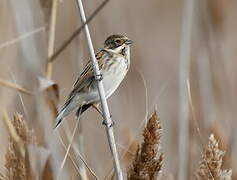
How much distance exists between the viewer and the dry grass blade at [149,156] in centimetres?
194

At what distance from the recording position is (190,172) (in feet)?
9.22

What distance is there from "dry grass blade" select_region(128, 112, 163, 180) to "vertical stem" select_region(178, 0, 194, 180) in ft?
2.00

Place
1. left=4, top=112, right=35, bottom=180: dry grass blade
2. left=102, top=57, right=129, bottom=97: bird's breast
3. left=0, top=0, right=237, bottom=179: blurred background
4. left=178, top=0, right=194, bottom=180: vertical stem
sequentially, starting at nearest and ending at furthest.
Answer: left=4, top=112, right=35, bottom=180: dry grass blade
left=0, top=0, right=237, bottom=179: blurred background
left=178, top=0, right=194, bottom=180: vertical stem
left=102, top=57, right=129, bottom=97: bird's breast

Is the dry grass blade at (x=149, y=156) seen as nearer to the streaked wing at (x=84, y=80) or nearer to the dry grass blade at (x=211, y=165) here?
the dry grass blade at (x=211, y=165)

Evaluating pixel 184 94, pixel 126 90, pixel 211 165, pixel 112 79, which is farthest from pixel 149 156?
pixel 112 79

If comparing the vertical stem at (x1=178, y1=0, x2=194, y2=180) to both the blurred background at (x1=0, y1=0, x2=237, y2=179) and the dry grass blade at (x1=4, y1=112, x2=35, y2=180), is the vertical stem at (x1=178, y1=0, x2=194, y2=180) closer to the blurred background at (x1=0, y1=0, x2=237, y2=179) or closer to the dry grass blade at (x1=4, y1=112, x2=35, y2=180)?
the blurred background at (x1=0, y1=0, x2=237, y2=179)

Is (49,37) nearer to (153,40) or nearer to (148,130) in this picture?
(148,130)

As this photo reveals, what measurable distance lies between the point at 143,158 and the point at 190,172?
879 millimetres

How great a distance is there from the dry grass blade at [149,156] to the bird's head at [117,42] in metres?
1.55

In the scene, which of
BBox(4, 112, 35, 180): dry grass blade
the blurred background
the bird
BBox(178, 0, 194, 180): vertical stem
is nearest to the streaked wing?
the bird

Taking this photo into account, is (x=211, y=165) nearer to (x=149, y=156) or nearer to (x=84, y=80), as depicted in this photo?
(x=149, y=156)

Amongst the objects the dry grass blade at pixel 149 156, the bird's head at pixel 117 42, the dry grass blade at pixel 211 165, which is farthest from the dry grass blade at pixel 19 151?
the bird's head at pixel 117 42

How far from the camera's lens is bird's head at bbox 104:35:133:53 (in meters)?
3.50

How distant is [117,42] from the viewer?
11.6 ft
